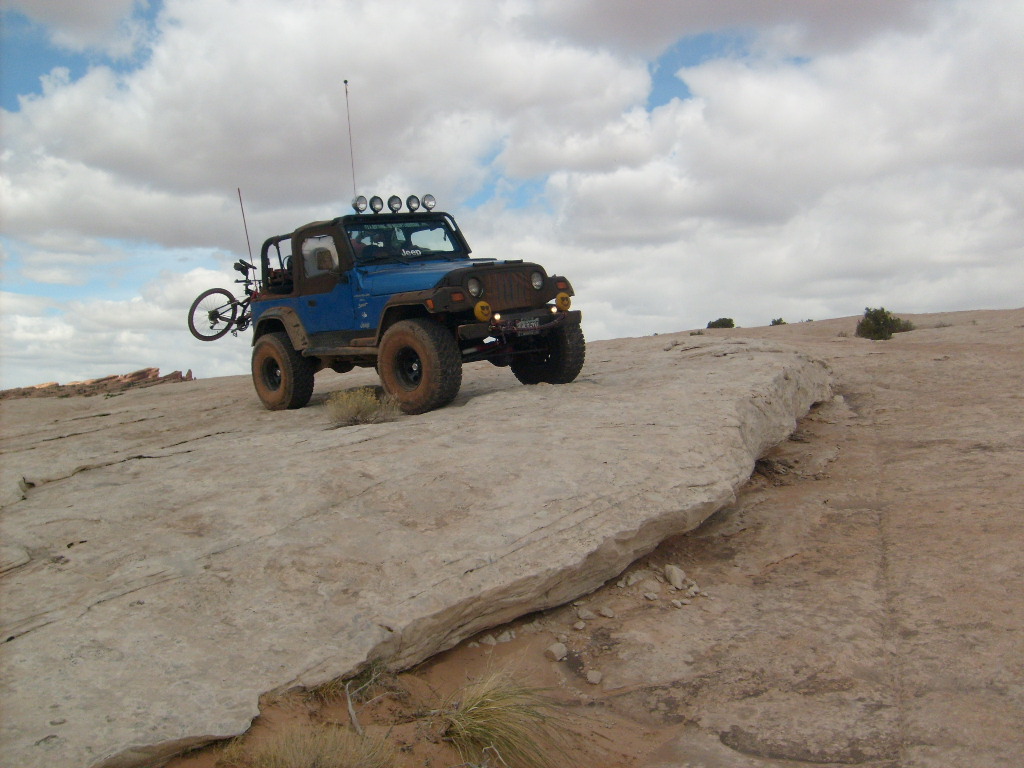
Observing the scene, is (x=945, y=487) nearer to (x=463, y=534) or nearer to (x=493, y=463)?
(x=493, y=463)

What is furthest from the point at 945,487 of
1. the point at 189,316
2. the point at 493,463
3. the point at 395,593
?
the point at 189,316

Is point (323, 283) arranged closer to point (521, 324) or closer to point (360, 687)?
point (521, 324)

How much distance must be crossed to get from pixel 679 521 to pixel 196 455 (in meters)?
3.69

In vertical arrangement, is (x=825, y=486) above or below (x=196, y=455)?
below

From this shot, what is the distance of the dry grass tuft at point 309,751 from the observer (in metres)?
2.88

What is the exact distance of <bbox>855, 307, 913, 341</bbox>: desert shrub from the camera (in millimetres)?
14789

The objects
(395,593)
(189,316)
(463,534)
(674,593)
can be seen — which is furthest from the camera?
(189,316)

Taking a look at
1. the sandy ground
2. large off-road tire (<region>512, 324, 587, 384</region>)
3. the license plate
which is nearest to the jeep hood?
the license plate

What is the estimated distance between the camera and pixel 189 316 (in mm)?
9680

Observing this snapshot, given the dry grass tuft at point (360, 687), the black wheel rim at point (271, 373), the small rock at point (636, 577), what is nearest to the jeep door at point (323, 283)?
the black wheel rim at point (271, 373)

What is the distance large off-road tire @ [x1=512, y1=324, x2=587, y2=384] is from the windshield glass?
1.42 metres

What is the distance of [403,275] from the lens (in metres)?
7.75

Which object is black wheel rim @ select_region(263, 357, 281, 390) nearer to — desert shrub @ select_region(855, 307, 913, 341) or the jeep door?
the jeep door

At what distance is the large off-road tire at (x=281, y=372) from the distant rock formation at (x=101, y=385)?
6.55 meters
